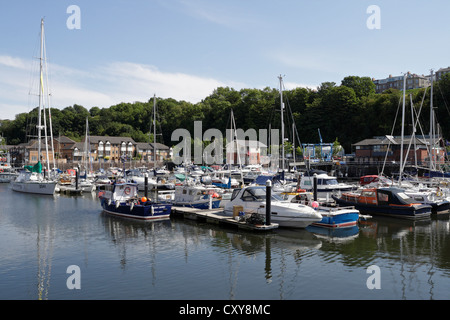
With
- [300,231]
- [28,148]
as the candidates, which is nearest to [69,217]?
[300,231]

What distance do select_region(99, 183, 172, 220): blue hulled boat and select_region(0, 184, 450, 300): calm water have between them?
99cm

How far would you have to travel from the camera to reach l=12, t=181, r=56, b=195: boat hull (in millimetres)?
50500

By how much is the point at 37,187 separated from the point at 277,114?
275ft

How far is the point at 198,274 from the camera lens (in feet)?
56.1

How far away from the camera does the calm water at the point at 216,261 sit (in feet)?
49.5

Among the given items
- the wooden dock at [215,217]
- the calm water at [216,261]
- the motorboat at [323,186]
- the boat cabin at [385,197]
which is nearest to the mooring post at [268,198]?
the wooden dock at [215,217]

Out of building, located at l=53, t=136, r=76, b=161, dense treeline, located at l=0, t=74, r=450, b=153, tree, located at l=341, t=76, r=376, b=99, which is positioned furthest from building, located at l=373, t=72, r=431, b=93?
building, located at l=53, t=136, r=76, b=161

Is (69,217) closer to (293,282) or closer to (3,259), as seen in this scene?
(3,259)

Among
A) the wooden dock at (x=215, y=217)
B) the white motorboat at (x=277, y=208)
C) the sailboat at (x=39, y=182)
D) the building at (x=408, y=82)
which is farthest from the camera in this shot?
the building at (x=408, y=82)

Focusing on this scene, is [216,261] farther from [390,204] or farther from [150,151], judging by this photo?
[150,151]

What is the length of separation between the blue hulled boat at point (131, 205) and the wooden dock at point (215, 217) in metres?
1.33

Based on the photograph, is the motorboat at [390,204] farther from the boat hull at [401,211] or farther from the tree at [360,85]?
the tree at [360,85]

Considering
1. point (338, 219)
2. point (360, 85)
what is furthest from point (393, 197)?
point (360, 85)
